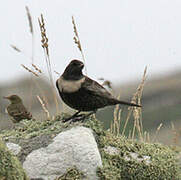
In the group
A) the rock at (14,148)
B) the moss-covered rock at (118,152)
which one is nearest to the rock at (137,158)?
the moss-covered rock at (118,152)

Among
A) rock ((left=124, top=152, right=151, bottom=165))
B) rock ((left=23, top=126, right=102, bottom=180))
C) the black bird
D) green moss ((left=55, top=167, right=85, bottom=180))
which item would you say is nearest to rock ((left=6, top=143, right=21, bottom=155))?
rock ((left=23, top=126, right=102, bottom=180))

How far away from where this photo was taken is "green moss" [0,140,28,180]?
3.58 metres

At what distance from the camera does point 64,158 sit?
14.9ft

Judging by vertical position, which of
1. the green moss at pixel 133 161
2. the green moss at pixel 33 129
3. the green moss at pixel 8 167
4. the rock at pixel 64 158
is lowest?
the green moss at pixel 133 161

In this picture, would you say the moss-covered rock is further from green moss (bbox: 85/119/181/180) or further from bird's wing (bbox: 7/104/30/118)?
bird's wing (bbox: 7/104/30/118)

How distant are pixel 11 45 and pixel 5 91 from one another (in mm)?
12500

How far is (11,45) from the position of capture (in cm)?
577

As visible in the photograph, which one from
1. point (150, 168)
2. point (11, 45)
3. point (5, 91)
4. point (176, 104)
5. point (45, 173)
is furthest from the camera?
point (5, 91)

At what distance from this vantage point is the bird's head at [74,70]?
4.83 metres

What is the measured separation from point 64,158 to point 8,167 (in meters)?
0.99

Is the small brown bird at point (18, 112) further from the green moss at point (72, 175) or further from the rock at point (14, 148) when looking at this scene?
the green moss at point (72, 175)

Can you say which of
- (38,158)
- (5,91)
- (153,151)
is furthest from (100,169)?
(5,91)

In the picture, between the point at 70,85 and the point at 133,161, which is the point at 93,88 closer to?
the point at 70,85

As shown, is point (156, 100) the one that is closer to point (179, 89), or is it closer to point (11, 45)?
point (179, 89)
